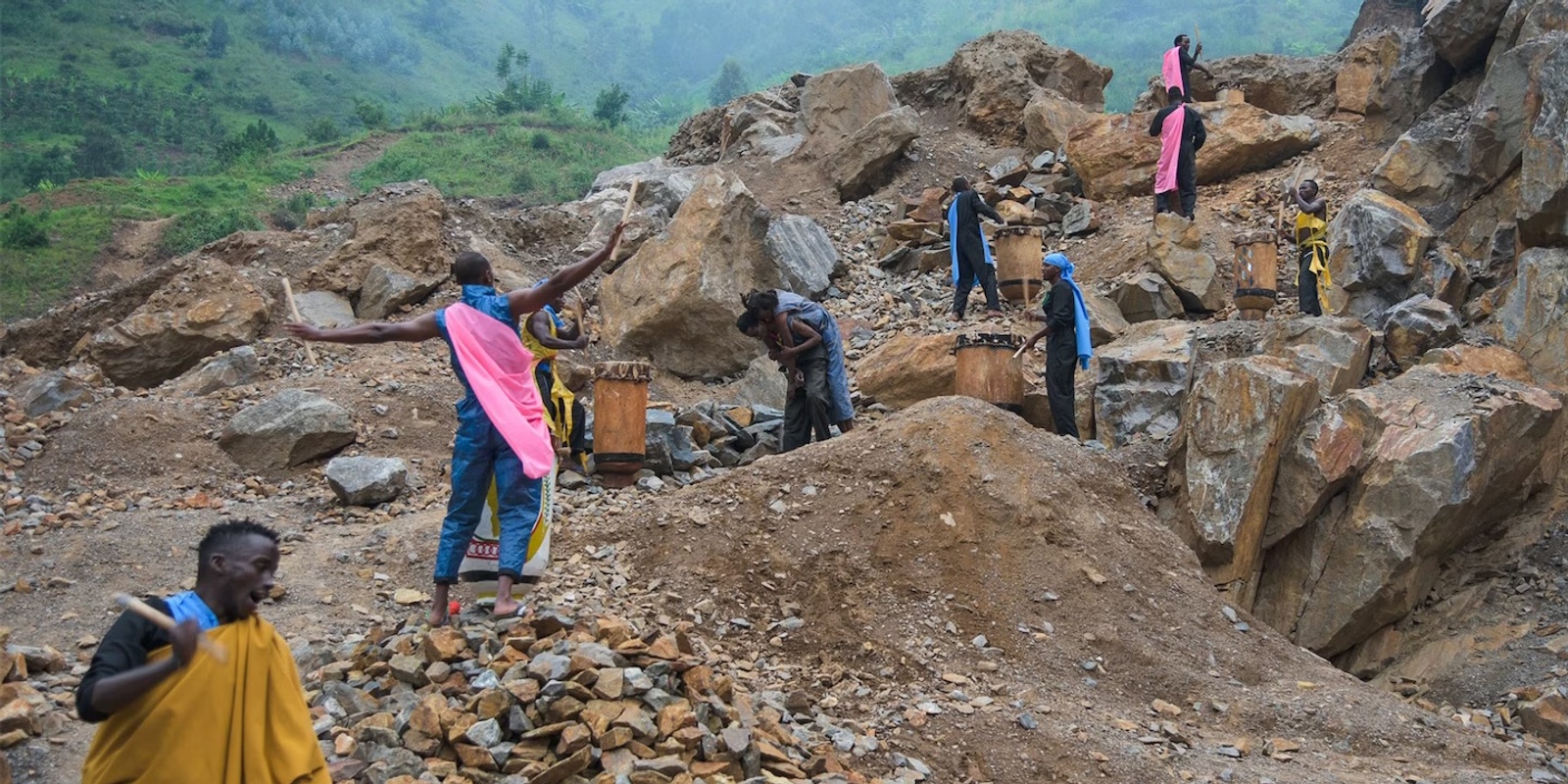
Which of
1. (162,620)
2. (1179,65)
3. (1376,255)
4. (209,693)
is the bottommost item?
(209,693)

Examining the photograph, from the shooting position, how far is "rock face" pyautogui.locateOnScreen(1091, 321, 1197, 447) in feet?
30.0

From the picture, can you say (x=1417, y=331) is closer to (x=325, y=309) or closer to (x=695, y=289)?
(x=695, y=289)

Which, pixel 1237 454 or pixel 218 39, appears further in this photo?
pixel 218 39

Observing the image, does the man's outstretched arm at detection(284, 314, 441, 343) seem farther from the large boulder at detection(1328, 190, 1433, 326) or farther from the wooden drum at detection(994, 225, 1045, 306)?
the large boulder at detection(1328, 190, 1433, 326)

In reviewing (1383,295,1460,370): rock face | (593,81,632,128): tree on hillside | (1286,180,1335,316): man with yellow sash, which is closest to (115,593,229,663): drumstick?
(1383,295,1460,370): rock face

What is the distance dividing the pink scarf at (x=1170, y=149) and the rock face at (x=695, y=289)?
13.1 feet

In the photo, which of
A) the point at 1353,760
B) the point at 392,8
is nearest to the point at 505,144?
the point at 392,8

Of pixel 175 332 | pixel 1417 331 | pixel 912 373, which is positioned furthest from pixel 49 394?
pixel 1417 331

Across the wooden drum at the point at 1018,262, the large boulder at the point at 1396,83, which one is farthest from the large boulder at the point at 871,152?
the large boulder at the point at 1396,83

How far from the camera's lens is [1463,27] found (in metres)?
12.6

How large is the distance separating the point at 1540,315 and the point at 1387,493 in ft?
8.10

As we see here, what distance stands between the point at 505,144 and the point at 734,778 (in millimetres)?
26800

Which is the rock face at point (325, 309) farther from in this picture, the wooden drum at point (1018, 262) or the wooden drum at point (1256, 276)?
the wooden drum at point (1256, 276)

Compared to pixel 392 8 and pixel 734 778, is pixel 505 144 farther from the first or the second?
pixel 734 778
